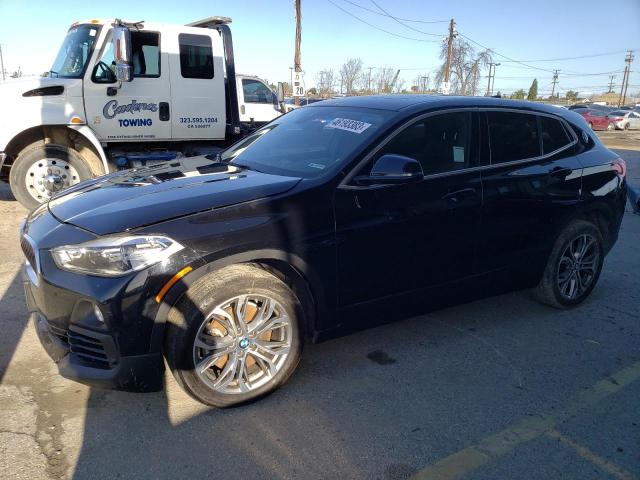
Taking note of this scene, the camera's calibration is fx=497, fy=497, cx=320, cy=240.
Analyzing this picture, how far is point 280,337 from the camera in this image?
297cm

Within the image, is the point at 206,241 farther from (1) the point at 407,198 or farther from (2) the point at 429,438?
(2) the point at 429,438

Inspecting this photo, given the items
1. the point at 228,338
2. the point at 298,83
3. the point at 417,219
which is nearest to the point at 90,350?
the point at 228,338

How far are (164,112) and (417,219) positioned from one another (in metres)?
5.60

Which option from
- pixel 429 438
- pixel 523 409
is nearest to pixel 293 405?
pixel 429 438

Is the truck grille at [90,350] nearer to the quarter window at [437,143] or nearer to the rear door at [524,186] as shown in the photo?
the quarter window at [437,143]

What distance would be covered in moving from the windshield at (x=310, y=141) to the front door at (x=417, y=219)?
0.66 ft

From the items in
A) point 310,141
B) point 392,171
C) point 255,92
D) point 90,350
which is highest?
point 255,92

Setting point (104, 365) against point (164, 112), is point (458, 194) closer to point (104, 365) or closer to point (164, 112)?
point (104, 365)

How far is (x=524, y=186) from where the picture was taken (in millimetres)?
3811

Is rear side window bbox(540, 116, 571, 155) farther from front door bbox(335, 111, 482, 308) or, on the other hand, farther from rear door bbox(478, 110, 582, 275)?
front door bbox(335, 111, 482, 308)

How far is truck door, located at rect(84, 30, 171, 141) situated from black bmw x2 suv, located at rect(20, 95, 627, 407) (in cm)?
402

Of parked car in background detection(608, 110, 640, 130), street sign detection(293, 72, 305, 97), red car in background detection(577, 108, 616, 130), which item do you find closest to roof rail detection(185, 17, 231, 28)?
street sign detection(293, 72, 305, 97)

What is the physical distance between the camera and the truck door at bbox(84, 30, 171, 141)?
7.12 m

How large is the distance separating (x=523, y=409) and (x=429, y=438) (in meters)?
0.68
